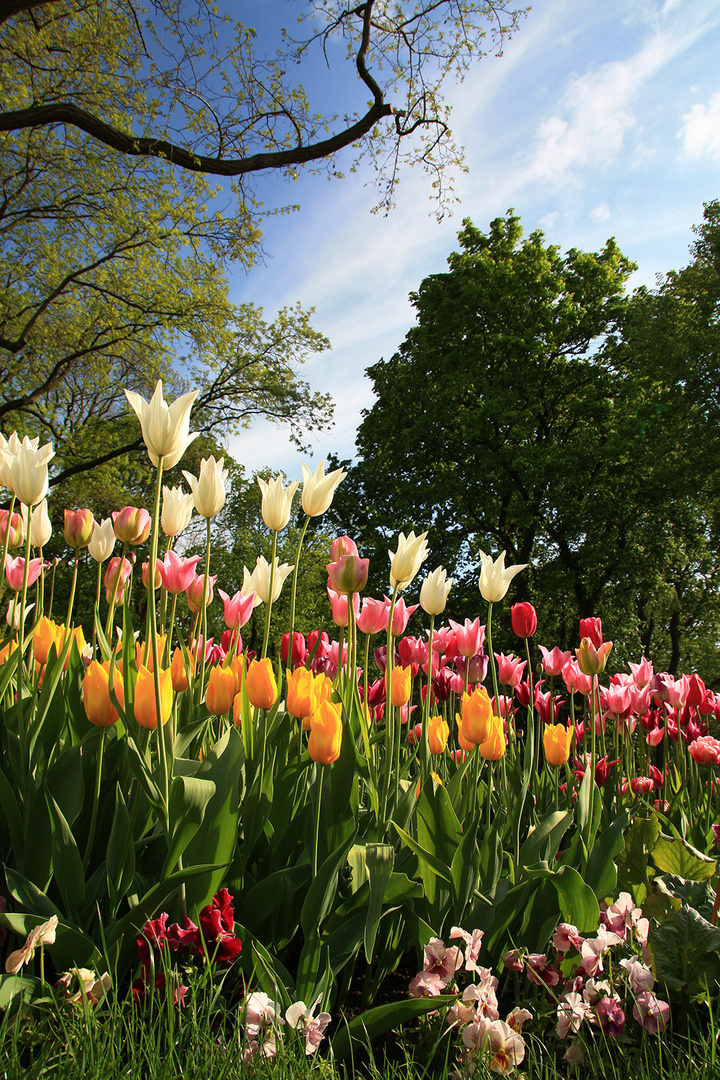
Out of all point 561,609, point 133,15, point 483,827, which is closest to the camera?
point 483,827

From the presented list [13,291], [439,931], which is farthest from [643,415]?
[439,931]

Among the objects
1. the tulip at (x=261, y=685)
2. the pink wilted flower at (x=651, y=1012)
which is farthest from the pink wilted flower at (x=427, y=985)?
the tulip at (x=261, y=685)

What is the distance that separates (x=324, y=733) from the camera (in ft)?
5.31

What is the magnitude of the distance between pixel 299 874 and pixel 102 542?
1427 millimetres

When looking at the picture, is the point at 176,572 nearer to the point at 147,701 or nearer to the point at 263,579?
the point at 263,579

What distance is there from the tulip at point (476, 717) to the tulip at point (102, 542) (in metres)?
1.46

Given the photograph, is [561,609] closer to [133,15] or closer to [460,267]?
[460,267]

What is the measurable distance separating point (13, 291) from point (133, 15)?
7052 millimetres

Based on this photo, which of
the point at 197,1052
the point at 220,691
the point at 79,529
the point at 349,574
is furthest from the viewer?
the point at 79,529

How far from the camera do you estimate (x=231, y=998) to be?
1664 millimetres

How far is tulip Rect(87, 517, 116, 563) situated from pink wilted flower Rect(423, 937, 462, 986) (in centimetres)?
173

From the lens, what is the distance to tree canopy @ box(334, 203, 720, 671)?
16406mm

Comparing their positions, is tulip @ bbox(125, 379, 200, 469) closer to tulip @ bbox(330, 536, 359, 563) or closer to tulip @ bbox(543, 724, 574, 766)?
tulip @ bbox(330, 536, 359, 563)

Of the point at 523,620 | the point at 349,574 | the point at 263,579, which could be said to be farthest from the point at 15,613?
the point at 523,620
